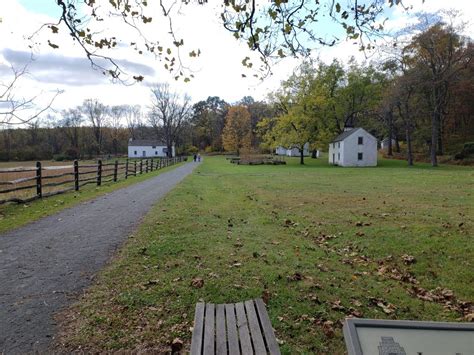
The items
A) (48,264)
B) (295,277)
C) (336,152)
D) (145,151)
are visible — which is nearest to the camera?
(295,277)

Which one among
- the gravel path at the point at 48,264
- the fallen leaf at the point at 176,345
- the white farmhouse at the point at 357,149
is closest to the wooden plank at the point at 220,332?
the fallen leaf at the point at 176,345

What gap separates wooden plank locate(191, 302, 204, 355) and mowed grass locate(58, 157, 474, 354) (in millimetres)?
488

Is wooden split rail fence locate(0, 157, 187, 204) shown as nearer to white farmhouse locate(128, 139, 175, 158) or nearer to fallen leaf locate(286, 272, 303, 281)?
fallen leaf locate(286, 272, 303, 281)

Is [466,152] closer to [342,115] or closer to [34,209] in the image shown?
[342,115]

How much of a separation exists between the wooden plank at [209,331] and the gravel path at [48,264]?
5.50 feet

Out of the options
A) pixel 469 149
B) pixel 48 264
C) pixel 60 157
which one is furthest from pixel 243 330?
pixel 60 157

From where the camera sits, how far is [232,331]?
3076 millimetres

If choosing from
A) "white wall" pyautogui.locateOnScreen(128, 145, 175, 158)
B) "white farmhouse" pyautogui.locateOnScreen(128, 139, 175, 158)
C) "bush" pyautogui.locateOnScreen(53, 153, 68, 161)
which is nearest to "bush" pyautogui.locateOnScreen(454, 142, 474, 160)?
"white farmhouse" pyautogui.locateOnScreen(128, 139, 175, 158)

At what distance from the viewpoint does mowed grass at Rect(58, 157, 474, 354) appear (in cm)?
389

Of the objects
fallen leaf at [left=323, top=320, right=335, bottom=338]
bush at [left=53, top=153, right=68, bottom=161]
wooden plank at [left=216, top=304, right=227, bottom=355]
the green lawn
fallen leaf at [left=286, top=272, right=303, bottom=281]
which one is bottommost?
fallen leaf at [left=323, top=320, right=335, bottom=338]

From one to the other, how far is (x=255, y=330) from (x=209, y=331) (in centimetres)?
41

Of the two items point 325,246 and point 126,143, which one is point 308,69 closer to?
point 325,246

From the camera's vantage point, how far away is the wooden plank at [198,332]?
2.73 metres

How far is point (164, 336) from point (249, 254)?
116 inches
